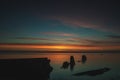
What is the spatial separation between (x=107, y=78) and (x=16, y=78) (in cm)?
2665

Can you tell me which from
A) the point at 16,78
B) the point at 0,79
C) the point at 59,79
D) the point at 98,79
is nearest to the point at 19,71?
the point at 16,78

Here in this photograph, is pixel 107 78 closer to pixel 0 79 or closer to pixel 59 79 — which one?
pixel 59 79

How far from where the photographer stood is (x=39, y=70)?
2414cm

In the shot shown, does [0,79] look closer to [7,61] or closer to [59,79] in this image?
[7,61]

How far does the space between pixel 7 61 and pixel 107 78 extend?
2778 cm

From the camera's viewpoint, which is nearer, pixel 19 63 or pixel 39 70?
pixel 19 63

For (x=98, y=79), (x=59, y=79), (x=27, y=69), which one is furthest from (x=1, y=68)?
(x=98, y=79)

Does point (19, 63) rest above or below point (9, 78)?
above

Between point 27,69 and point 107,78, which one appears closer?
point 27,69

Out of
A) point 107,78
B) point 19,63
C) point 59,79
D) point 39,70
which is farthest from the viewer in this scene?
point 107,78

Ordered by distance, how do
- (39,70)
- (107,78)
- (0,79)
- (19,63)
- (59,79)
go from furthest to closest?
(107,78)
(59,79)
(39,70)
(19,63)
(0,79)

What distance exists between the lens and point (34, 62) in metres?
23.6

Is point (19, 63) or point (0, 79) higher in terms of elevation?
point (19, 63)

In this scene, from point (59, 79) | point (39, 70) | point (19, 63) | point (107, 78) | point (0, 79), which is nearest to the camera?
point (0, 79)
